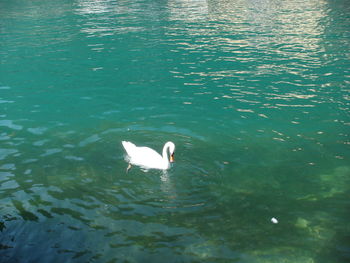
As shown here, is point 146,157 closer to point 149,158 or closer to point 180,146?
point 149,158

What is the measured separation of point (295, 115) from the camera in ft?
68.6

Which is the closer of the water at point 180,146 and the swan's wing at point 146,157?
the water at point 180,146

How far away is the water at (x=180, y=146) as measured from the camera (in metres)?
11.8

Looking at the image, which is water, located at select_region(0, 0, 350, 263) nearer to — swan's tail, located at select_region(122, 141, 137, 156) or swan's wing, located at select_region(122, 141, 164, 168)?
swan's wing, located at select_region(122, 141, 164, 168)

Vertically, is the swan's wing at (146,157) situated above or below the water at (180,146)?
above

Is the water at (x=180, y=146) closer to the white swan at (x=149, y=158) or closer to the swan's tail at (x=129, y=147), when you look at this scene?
the white swan at (x=149, y=158)

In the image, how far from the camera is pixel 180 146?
17.7 meters

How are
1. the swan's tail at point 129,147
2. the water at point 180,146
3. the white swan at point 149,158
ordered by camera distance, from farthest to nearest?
the swan's tail at point 129,147
the white swan at point 149,158
the water at point 180,146

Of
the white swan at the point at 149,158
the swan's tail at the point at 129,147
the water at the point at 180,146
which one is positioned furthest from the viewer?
the swan's tail at the point at 129,147

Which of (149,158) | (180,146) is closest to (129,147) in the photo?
(149,158)

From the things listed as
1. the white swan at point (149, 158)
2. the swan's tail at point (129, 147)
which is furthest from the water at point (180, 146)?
the swan's tail at point (129, 147)

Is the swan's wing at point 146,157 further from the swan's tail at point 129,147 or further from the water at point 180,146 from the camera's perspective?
the water at point 180,146

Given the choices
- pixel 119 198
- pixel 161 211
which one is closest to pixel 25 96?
pixel 119 198

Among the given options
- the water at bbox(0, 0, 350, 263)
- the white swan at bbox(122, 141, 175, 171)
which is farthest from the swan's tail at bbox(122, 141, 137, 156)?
the water at bbox(0, 0, 350, 263)
